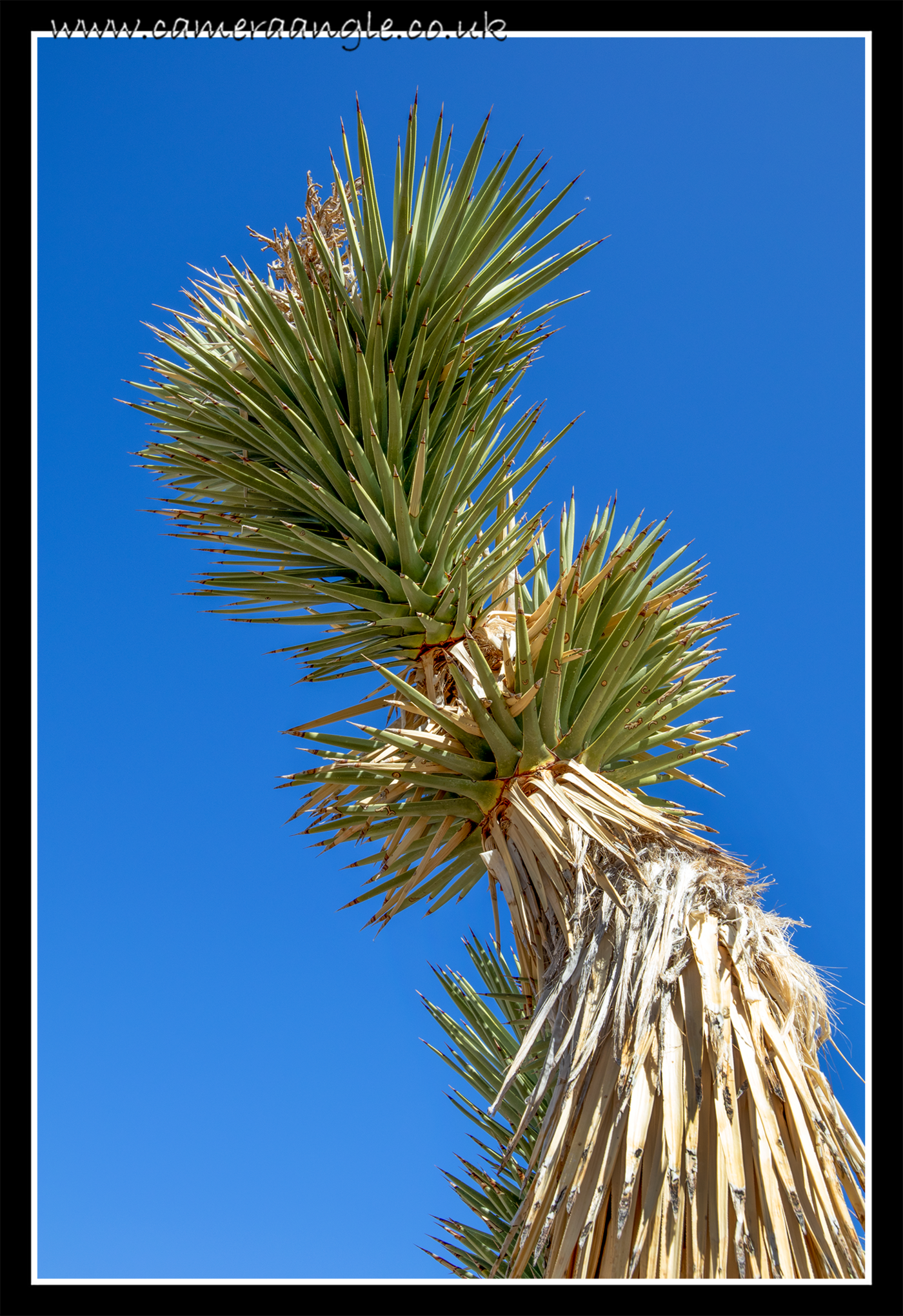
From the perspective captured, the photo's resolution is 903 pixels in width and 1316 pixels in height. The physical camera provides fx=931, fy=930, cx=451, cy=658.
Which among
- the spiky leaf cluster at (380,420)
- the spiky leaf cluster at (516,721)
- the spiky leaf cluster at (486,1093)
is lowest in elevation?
the spiky leaf cluster at (486,1093)

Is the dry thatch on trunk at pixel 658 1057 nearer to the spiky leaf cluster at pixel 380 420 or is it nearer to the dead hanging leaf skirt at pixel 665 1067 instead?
the dead hanging leaf skirt at pixel 665 1067

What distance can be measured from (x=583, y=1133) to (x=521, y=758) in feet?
3.08

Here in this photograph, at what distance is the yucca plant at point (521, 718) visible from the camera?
6.06 ft

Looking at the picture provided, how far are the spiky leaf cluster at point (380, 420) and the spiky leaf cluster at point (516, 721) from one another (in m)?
0.24

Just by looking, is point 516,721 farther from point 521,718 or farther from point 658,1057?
point 658,1057

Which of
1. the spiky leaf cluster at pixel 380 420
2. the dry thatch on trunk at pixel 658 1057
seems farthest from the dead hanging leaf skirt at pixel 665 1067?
the spiky leaf cluster at pixel 380 420

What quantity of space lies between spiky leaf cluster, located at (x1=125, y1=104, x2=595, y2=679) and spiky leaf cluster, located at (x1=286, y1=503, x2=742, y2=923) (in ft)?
0.79

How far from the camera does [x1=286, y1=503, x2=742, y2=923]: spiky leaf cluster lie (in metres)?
2.51

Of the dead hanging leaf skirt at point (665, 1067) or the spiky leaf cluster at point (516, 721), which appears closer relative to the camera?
the dead hanging leaf skirt at point (665, 1067)

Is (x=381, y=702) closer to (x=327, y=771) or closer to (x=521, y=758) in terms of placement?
(x=327, y=771)

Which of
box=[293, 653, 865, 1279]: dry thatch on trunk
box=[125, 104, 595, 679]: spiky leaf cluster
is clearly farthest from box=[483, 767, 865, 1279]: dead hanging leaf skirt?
box=[125, 104, 595, 679]: spiky leaf cluster

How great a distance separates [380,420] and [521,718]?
1.09 m

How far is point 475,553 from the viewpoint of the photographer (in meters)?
2.83

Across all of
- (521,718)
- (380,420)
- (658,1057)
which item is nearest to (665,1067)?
(658,1057)
